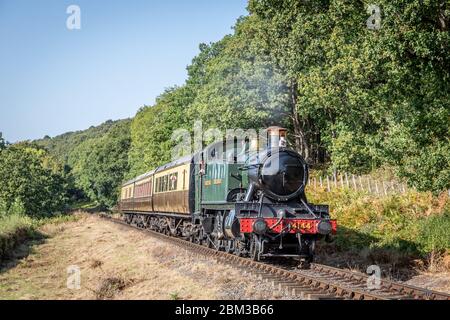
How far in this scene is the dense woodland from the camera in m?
14.4

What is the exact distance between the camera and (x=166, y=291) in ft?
34.1

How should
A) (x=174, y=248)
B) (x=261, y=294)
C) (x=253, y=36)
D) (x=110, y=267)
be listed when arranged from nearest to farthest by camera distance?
(x=261, y=294) < (x=110, y=267) < (x=174, y=248) < (x=253, y=36)

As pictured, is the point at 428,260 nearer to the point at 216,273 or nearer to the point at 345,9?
the point at 216,273

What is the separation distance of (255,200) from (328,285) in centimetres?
417

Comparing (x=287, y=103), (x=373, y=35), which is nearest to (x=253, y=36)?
(x=287, y=103)

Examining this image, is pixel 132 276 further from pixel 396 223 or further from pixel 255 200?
pixel 396 223

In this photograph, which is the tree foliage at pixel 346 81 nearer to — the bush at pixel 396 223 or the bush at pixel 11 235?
the bush at pixel 396 223

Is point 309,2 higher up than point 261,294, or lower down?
higher up

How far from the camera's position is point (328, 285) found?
10039 mm

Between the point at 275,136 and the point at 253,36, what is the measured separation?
2303 cm

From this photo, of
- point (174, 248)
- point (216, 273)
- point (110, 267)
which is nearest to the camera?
point (216, 273)

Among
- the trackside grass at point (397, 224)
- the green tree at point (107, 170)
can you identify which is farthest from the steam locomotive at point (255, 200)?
the green tree at point (107, 170)

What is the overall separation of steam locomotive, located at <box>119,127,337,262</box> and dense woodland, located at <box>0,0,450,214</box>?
14.4ft

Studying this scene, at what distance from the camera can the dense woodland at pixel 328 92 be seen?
14.4 metres
